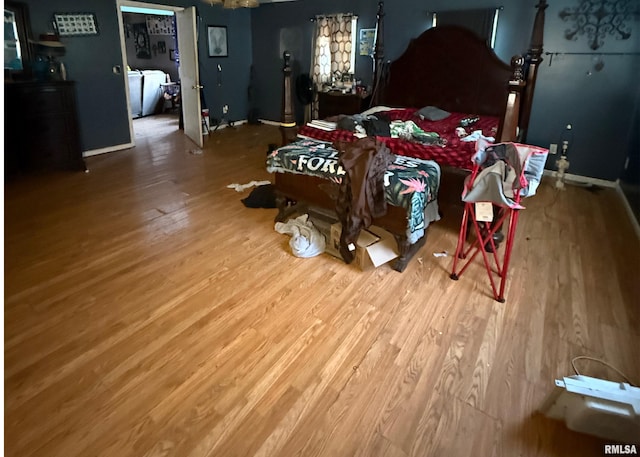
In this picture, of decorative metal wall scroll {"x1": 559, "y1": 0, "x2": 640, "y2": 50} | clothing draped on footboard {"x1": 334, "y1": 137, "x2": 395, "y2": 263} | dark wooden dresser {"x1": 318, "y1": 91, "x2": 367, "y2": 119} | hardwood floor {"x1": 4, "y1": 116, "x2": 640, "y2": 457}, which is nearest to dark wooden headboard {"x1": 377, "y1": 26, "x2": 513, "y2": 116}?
dark wooden dresser {"x1": 318, "y1": 91, "x2": 367, "y2": 119}

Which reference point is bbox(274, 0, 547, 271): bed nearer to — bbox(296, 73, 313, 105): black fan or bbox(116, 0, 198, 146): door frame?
bbox(296, 73, 313, 105): black fan

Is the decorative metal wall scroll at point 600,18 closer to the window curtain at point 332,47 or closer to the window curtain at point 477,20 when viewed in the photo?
the window curtain at point 477,20

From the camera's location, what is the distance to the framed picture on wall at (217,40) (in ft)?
21.3

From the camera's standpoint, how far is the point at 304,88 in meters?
6.58

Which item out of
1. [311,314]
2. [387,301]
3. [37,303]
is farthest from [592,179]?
[37,303]

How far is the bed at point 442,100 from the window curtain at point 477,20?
81mm

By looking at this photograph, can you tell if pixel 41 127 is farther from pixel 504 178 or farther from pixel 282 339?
pixel 504 178

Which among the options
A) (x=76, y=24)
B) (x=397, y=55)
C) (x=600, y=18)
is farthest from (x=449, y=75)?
(x=76, y=24)

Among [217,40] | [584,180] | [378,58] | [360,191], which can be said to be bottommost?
[584,180]

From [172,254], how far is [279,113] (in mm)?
5008

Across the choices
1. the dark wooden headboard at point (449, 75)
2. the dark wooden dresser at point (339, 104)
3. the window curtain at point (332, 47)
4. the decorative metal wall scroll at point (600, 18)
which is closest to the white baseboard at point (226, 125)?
the window curtain at point (332, 47)

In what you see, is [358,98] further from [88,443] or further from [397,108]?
[88,443]

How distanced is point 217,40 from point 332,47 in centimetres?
207

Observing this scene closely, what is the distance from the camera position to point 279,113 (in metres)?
7.16
